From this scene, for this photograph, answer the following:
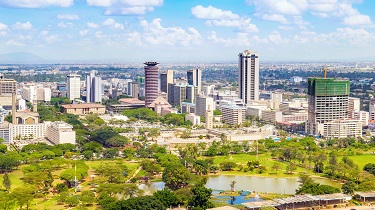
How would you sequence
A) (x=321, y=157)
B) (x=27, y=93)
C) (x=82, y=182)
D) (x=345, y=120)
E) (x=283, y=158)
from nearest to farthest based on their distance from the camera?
(x=82, y=182) < (x=321, y=157) < (x=283, y=158) < (x=345, y=120) < (x=27, y=93)

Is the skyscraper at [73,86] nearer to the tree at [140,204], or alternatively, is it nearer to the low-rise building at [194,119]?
the low-rise building at [194,119]

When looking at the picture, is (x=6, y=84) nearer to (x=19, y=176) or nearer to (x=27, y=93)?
(x=27, y=93)

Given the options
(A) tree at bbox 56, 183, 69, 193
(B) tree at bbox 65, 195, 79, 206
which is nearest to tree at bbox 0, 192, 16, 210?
(B) tree at bbox 65, 195, 79, 206

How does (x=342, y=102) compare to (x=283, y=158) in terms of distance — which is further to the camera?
(x=342, y=102)

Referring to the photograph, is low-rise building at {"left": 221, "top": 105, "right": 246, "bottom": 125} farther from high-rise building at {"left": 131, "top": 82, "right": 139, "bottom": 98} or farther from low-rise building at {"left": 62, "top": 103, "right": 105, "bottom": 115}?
high-rise building at {"left": 131, "top": 82, "right": 139, "bottom": 98}

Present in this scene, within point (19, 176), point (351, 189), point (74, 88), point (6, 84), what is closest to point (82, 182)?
point (19, 176)

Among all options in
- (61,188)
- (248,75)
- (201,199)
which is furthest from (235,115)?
(201,199)

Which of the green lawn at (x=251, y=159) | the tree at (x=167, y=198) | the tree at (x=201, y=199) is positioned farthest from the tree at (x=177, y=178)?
the green lawn at (x=251, y=159)
